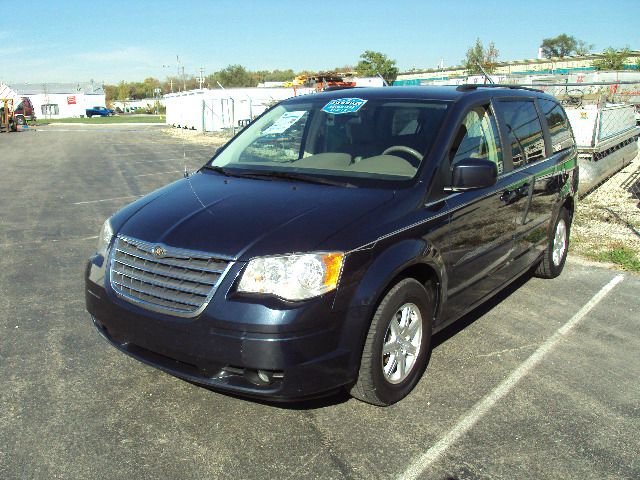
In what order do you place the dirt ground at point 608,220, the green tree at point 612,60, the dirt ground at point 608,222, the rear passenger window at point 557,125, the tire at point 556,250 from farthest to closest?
the green tree at point 612,60, the dirt ground at point 608,220, the dirt ground at point 608,222, the tire at point 556,250, the rear passenger window at point 557,125

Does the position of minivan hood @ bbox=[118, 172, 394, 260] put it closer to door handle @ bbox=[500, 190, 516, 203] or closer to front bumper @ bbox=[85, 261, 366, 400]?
front bumper @ bbox=[85, 261, 366, 400]

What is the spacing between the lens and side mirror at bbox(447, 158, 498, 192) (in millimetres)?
3787

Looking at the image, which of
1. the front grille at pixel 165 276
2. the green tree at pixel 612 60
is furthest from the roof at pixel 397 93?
the green tree at pixel 612 60

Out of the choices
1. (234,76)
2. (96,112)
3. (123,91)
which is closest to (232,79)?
(234,76)

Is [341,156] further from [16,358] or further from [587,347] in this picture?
[16,358]

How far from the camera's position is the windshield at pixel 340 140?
4.02 metres

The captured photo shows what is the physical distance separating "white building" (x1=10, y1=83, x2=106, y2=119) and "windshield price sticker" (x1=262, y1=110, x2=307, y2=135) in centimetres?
9544

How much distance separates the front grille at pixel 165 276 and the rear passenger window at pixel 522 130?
112 inches

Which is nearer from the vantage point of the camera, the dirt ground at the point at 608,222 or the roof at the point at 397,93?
the roof at the point at 397,93

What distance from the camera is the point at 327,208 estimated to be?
344 centimetres

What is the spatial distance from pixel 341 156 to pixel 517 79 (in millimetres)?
28790

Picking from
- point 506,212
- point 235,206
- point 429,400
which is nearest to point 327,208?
point 235,206

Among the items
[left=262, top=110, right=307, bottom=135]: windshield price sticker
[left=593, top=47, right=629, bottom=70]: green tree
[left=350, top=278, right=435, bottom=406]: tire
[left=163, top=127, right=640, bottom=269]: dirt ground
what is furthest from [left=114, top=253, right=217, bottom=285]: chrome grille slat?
[left=593, top=47, right=629, bottom=70]: green tree

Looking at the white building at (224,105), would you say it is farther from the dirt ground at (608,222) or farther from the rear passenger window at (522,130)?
the rear passenger window at (522,130)
